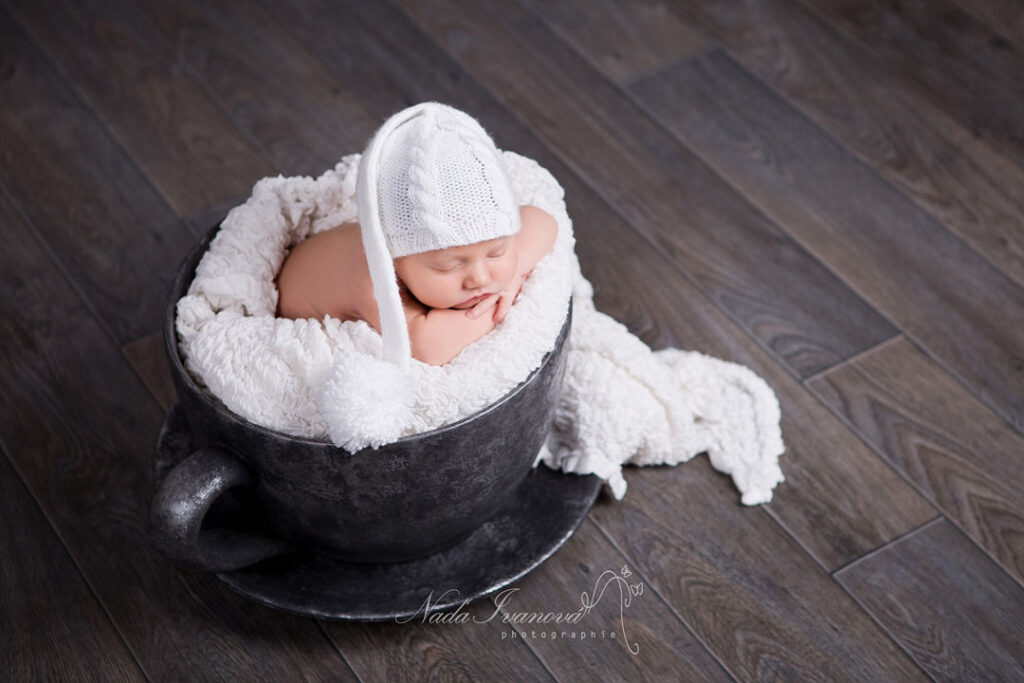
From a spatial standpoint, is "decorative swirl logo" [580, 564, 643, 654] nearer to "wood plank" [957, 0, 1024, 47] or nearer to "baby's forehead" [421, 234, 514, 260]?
"baby's forehead" [421, 234, 514, 260]

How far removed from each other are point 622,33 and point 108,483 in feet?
3.39

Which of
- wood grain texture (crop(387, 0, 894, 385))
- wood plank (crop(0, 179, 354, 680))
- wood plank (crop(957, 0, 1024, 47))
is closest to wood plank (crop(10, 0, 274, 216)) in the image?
wood plank (crop(0, 179, 354, 680))

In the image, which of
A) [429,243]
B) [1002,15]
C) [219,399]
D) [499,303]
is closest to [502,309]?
[499,303]

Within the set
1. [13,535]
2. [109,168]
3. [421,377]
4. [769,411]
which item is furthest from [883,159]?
[13,535]

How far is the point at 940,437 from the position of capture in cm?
118

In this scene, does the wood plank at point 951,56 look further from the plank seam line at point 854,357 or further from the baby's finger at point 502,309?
the baby's finger at point 502,309

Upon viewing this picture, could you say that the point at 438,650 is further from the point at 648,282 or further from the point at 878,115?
the point at 878,115

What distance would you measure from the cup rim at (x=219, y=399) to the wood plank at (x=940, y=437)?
44 centimetres

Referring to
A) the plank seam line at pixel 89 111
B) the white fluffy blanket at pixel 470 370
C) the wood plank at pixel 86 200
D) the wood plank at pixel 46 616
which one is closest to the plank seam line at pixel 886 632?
the white fluffy blanket at pixel 470 370

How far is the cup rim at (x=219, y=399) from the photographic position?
835mm

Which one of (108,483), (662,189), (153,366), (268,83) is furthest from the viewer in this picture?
(268,83)

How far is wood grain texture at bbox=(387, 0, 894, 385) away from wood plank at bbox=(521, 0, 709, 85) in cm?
3

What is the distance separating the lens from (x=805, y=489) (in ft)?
3.73

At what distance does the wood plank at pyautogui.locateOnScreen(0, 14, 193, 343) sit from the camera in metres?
1.32
